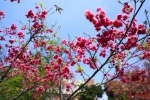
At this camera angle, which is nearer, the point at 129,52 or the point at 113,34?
the point at 113,34

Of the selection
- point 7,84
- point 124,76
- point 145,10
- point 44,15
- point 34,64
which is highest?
point 7,84

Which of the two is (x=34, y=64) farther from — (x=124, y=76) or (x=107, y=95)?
(x=107, y=95)

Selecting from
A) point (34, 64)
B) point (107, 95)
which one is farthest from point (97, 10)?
point (107, 95)

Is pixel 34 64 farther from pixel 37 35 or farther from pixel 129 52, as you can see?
pixel 129 52

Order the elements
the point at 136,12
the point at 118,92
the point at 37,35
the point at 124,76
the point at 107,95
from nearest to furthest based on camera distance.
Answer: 1. the point at 136,12
2. the point at 124,76
3. the point at 37,35
4. the point at 118,92
5. the point at 107,95

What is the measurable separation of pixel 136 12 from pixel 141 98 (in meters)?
17.1

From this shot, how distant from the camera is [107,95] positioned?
127ft

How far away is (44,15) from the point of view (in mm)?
11141

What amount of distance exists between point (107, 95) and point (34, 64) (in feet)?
93.7

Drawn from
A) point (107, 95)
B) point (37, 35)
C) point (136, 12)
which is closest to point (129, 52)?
point (136, 12)

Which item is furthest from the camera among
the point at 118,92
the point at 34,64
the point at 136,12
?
the point at 118,92

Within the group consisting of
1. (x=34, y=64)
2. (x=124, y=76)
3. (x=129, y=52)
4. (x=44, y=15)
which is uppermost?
(x=44, y=15)

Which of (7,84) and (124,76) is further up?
(7,84)

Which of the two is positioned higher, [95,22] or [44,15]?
[44,15]
